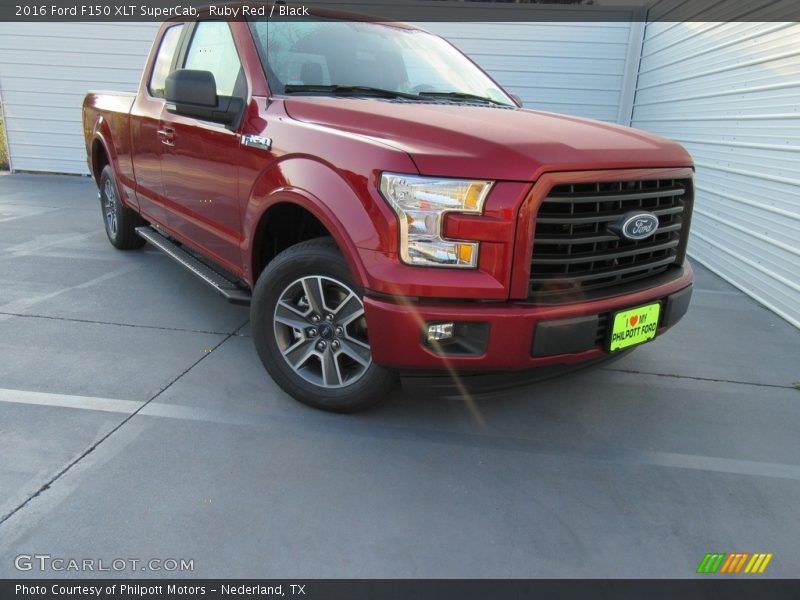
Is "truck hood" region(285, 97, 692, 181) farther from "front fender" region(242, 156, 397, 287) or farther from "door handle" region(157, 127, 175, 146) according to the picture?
"door handle" region(157, 127, 175, 146)

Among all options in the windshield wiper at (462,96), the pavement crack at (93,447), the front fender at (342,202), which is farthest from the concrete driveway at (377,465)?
the windshield wiper at (462,96)

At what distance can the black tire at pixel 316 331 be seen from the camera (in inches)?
111

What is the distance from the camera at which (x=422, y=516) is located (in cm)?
233

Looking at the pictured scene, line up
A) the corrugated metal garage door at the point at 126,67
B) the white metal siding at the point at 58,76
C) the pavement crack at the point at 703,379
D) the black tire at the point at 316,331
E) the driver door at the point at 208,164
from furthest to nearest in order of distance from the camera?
the white metal siding at the point at 58,76
the corrugated metal garage door at the point at 126,67
the pavement crack at the point at 703,379
the driver door at the point at 208,164
the black tire at the point at 316,331

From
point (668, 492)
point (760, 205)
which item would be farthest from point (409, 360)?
point (760, 205)

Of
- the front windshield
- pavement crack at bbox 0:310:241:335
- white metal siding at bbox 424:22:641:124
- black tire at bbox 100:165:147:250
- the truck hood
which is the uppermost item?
white metal siding at bbox 424:22:641:124

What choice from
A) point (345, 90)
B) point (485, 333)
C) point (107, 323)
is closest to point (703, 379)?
point (485, 333)

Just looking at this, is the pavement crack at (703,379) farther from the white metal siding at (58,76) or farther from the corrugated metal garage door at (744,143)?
the white metal siding at (58,76)

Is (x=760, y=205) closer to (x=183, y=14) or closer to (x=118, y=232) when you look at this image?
(x=183, y=14)

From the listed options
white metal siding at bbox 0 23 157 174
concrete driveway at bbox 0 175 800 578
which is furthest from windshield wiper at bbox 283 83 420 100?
white metal siding at bbox 0 23 157 174

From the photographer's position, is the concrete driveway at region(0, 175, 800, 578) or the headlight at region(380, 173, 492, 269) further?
the headlight at region(380, 173, 492, 269)

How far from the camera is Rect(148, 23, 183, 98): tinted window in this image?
4457 millimetres

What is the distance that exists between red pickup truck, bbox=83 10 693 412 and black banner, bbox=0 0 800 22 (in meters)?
1.90

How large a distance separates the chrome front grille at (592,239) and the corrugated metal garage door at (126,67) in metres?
7.46
